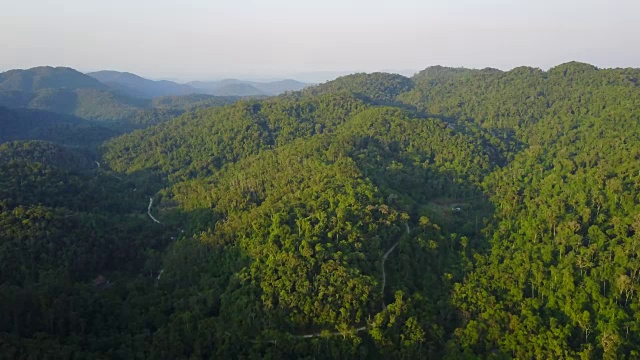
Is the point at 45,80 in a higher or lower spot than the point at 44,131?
higher

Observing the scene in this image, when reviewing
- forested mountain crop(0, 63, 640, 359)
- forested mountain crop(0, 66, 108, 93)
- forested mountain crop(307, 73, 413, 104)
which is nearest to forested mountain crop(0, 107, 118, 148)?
forested mountain crop(0, 63, 640, 359)

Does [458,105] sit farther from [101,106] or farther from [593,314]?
[101,106]

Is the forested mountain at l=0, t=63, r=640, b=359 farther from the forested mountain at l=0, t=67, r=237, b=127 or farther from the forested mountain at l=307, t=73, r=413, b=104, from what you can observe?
the forested mountain at l=0, t=67, r=237, b=127

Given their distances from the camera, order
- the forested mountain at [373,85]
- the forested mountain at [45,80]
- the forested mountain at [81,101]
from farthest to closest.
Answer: the forested mountain at [45,80], the forested mountain at [81,101], the forested mountain at [373,85]

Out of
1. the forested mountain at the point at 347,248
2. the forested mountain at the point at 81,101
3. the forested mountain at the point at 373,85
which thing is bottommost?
the forested mountain at the point at 347,248

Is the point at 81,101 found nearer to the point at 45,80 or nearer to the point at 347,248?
the point at 45,80

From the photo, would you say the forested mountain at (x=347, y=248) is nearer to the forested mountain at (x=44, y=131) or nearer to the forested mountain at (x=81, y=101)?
the forested mountain at (x=44, y=131)

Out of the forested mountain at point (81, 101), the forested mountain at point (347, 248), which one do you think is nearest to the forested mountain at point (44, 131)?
the forested mountain at point (81, 101)

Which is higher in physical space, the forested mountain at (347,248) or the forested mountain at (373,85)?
the forested mountain at (373,85)

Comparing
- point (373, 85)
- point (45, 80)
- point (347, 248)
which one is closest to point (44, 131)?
point (373, 85)
